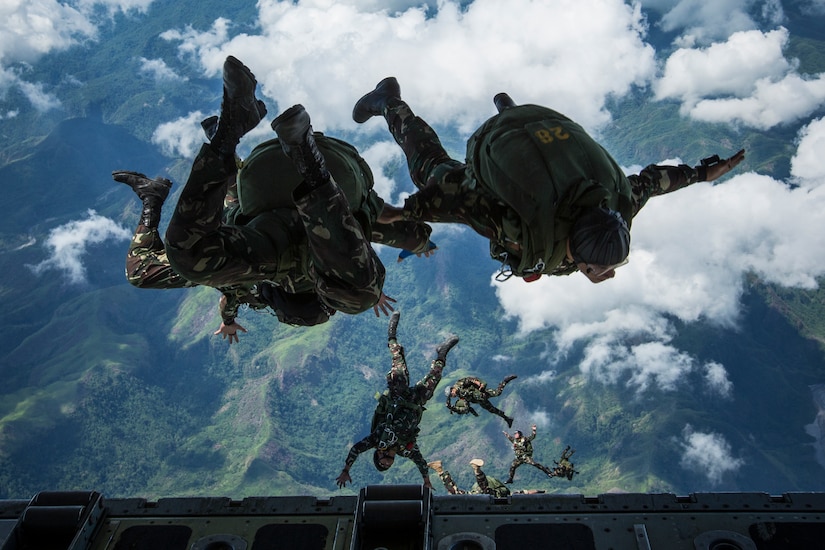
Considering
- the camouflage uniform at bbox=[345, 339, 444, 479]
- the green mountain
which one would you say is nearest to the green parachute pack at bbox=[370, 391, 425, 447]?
the camouflage uniform at bbox=[345, 339, 444, 479]

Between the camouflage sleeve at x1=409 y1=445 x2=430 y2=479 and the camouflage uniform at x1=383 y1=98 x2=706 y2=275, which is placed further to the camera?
the camouflage sleeve at x1=409 y1=445 x2=430 y2=479

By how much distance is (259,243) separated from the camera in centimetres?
572

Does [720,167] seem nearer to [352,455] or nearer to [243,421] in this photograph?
[352,455]

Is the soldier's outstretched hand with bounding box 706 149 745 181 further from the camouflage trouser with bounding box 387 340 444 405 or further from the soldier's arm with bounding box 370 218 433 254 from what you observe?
the camouflage trouser with bounding box 387 340 444 405

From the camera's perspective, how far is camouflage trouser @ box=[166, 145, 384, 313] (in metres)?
4.96

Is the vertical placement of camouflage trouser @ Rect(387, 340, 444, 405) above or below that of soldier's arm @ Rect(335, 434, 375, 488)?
above

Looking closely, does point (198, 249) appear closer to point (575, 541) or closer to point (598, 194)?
point (598, 194)

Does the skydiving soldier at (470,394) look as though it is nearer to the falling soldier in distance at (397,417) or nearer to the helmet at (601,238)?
the falling soldier in distance at (397,417)

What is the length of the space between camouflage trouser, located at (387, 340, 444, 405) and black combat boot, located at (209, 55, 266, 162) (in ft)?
33.0

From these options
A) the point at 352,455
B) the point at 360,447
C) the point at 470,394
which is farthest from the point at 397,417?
the point at 470,394

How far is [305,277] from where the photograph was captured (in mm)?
6395

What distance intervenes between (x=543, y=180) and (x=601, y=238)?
81 centimetres

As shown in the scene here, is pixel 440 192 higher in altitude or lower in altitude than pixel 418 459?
lower

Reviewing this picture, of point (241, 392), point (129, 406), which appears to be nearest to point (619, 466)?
point (241, 392)
